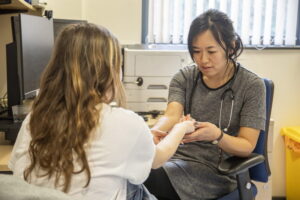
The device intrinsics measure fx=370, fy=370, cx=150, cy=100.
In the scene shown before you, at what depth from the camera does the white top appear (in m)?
0.96

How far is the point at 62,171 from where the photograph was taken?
3.08ft

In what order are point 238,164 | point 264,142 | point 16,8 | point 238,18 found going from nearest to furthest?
point 238,164 → point 264,142 → point 16,8 → point 238,18

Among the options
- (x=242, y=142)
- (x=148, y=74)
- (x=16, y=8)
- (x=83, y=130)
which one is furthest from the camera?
(x=148, y=74)

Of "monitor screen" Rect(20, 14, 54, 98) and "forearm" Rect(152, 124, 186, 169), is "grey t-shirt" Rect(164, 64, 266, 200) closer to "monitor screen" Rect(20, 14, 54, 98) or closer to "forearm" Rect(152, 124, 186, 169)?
"forearm" Rect(152, 124, 186, 169)

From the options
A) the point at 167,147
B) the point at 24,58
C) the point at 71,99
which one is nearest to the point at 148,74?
the point at 24,58

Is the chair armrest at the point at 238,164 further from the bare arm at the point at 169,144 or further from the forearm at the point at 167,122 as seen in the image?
the forearm at the point at 167,122

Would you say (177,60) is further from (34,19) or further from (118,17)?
(34,19)

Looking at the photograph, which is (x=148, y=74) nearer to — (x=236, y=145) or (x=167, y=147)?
(x=236, y=145)

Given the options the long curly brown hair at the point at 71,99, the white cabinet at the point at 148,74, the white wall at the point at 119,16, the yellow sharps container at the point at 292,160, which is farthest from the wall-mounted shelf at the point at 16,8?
the yellow sharps container at the point at 292,160

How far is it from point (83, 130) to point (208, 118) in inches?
31.9

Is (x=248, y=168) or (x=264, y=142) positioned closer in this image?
(x=248, y=168)

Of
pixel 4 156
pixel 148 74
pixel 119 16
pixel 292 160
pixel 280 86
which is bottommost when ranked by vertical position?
pixel 292 160

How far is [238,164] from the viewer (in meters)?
1.37

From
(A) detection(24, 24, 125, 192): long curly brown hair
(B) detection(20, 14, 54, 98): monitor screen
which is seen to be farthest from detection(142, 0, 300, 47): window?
→ (A) detection(24, 24, 125, 192): long curly brown hair
